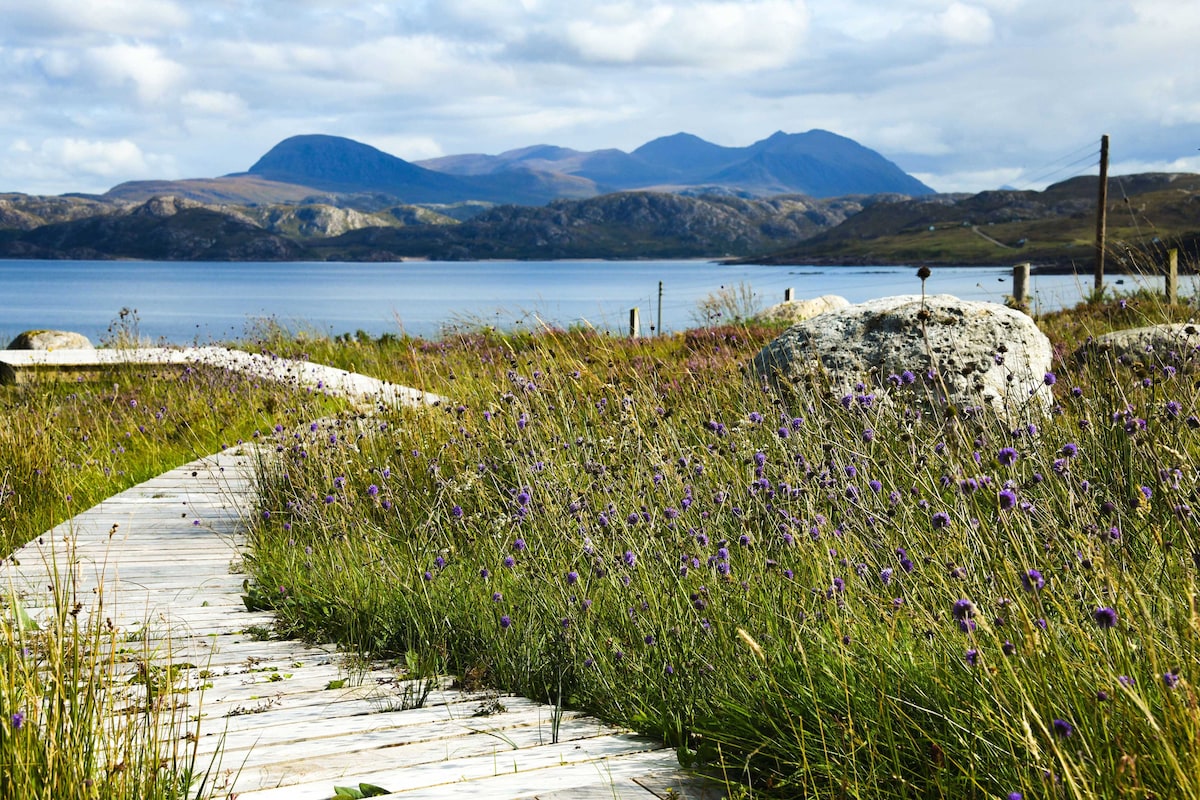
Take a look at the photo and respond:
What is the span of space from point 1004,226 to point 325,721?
11748 centimetres

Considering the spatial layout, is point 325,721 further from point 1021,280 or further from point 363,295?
point 363,295

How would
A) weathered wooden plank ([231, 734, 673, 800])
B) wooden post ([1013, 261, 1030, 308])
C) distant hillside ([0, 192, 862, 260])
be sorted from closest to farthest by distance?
weathered wooden plank ([231, 734, 673, 800])
wooden post ([1013, 261, 1030, 308])
distant hillside ([0, 192, 862, 260])

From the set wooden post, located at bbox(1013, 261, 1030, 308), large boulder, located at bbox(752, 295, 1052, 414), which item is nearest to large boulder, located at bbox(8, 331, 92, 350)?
large boulder, located at bbox(752, 295, 1052, 414)

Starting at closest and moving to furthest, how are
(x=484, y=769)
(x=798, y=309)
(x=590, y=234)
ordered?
(x=484, y=769)
(x=798, y=309)
(x=590, y=234)

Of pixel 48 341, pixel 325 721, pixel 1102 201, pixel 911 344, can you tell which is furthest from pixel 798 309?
pixel 325 721

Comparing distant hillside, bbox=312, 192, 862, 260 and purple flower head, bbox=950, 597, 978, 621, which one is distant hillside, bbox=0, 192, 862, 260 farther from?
purple flower head, bbox=950, 597, 978, 621

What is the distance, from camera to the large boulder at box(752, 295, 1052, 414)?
794 cm

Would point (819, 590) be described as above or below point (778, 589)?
above

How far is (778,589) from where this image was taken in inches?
142

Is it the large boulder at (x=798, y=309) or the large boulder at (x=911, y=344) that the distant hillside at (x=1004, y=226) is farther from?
the large boulder at (x=911, y=344)

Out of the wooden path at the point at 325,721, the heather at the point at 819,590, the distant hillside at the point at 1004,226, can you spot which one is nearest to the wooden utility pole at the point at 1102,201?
the heather at the point at 819,590

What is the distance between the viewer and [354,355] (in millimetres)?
16641

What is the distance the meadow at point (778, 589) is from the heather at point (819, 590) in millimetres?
16

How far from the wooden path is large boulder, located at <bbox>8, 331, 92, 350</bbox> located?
49.8ft
